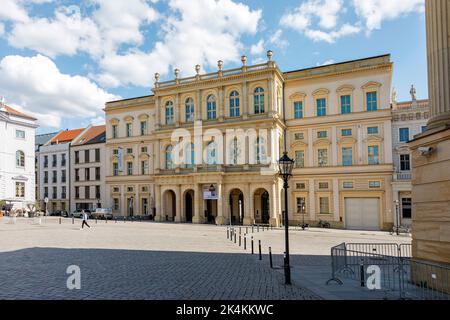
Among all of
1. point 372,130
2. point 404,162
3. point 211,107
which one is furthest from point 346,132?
point 211,107

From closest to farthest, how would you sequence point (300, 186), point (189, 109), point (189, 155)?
point (300, 186) < point (189, 155) < point (189, 109)

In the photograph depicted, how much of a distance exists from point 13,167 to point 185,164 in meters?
28.1

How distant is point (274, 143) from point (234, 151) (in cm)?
545

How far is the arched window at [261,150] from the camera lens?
4203 centimetres

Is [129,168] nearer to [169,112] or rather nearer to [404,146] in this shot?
[169,112]

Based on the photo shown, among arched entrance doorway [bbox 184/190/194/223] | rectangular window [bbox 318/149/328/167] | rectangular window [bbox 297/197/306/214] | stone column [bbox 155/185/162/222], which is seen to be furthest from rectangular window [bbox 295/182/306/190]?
stone column [bbox 155/185/162/222]

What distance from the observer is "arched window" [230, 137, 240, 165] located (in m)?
43.8

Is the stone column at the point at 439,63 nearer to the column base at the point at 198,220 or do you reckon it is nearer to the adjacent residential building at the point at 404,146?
the adjacent residential building at the point at 404,146

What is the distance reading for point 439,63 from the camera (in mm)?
10898

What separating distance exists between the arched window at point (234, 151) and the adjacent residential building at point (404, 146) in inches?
709

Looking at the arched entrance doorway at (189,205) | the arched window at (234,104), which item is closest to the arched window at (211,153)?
the arched window at (234,104)

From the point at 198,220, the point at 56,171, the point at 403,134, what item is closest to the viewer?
the point at 403,134
